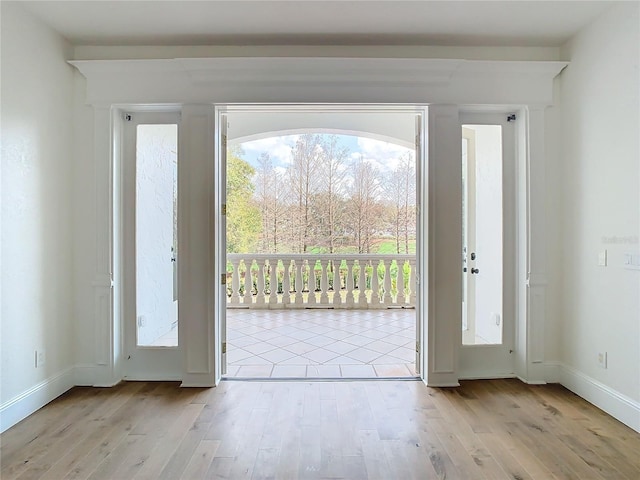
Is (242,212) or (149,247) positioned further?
(242,212)

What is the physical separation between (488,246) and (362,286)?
8.52ft

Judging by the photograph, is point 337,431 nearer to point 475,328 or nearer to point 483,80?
point 475,328

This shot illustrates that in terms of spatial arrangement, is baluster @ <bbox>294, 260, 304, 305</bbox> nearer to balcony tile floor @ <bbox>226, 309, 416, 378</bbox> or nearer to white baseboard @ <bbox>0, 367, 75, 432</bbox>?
balcony tile floor @ <bbox>226, 309, 416, 378</bbox>

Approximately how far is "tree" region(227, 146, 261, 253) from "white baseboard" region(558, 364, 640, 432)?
488 cm

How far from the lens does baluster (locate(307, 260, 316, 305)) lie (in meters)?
5.31

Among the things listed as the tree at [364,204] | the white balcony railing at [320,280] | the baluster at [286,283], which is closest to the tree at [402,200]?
the tree at [364,204]

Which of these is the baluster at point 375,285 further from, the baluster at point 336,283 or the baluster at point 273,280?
the baluster at point 273,280

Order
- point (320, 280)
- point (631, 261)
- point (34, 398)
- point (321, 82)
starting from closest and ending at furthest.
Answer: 1. point (631, 261)
2. point (34, 398)
3. point (321, 82)
4. point (320, 280)

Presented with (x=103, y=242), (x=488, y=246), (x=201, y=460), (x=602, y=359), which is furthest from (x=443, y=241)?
(x=103, y=242)

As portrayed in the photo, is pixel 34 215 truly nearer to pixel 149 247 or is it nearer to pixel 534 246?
pixel 149 247

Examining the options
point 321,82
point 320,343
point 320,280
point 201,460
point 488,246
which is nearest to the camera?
point 201,460

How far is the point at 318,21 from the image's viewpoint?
7.84 feet

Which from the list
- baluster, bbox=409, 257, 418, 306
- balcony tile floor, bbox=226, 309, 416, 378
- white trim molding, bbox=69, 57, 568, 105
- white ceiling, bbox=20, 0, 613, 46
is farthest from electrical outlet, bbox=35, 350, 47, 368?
baluster, bbox=409, 257, 418, 306

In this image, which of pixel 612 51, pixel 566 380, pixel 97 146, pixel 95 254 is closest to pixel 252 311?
pixel 95 254
